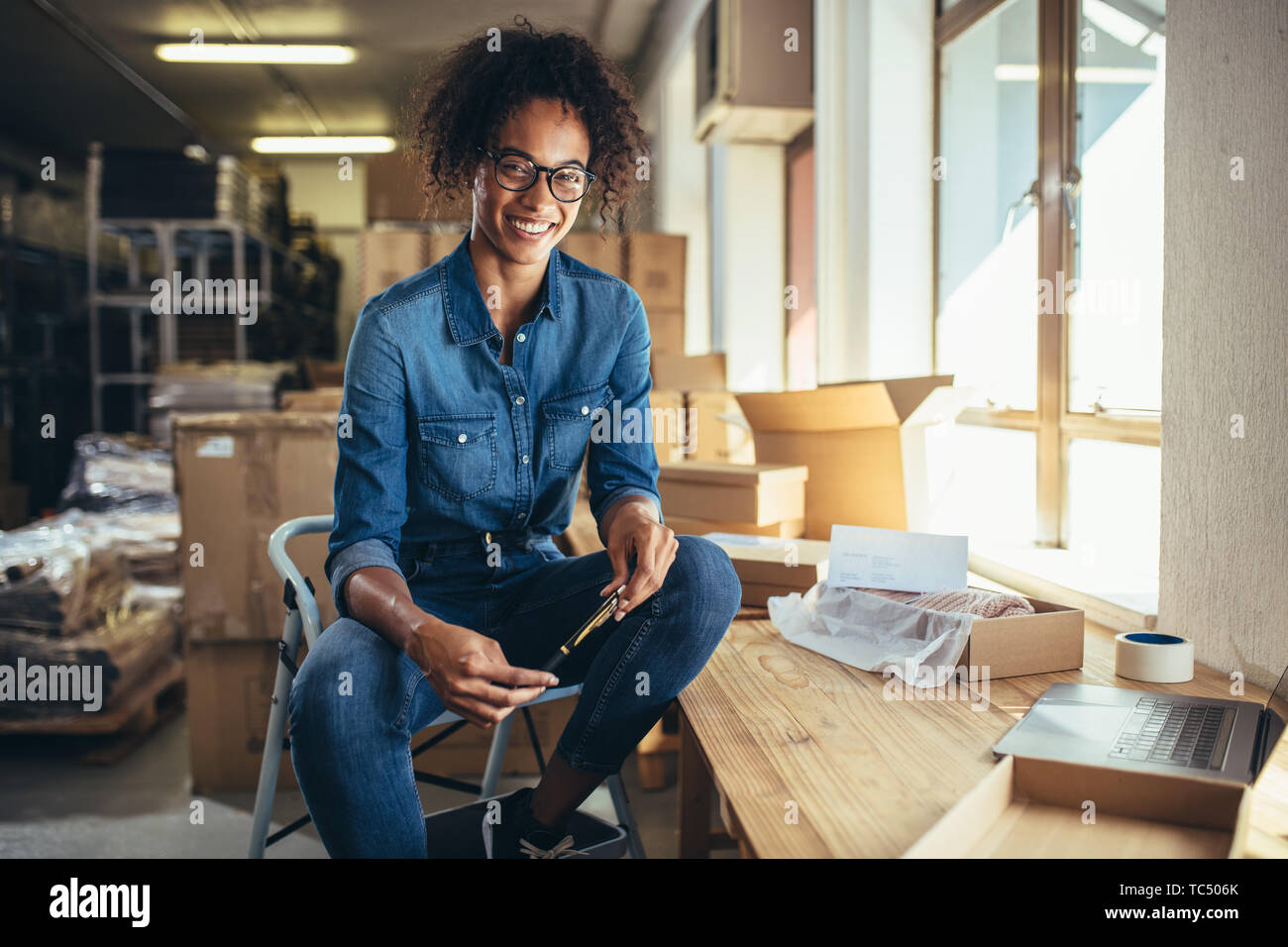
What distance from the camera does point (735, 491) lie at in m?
1.92

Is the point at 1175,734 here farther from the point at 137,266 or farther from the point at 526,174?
the point at 137,266

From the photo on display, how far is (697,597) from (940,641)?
0.34 metres

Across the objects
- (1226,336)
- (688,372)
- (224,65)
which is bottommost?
(1226,336)

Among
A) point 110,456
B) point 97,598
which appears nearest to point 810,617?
point 97,598

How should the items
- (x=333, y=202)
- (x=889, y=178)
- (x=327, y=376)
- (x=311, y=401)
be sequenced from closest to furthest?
(x=889, y=178)
(x=311, y=401)
(x=327, y=376)
(x=333, y=202)

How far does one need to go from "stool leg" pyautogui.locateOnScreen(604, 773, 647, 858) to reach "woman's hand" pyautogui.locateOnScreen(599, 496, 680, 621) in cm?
35

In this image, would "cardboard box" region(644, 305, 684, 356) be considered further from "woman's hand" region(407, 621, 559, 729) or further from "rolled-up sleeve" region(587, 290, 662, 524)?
"woman's hand" region(407, 621, 559, 729)

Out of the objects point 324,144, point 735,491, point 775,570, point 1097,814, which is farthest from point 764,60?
point 324,144

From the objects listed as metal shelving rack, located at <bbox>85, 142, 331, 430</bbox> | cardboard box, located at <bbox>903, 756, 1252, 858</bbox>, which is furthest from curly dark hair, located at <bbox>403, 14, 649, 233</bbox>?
metal shelving rack, located at <bbox>85, 142, 331, 430</bbox>

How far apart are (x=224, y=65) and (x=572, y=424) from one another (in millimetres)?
6288

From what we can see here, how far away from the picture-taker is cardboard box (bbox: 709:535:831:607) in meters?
1.64

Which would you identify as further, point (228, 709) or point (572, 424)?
point (228, 709)
